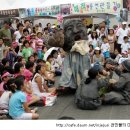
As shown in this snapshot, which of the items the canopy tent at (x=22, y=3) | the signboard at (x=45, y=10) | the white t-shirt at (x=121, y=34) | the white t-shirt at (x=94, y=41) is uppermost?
the canopy tent at (x=22, y=3)

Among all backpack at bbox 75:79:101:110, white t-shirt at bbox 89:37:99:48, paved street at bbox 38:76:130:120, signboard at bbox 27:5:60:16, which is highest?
signboard at bbox 27:5:60:16

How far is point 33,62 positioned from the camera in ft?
28.7

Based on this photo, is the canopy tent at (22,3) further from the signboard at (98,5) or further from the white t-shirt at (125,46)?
the white t-shirt at (125,46)

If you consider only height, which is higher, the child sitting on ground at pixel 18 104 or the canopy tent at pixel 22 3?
the canopy tent at pixel 22 3

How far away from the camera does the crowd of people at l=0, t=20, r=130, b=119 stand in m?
5.89

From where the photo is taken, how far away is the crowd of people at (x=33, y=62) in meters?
5.89

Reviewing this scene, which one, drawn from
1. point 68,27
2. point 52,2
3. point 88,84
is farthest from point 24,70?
point 52,2

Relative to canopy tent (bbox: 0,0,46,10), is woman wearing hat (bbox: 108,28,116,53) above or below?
below

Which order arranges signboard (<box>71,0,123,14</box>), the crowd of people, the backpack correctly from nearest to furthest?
signboard (<box>71,0,123,14</box>) < the crowd of people < the backpack

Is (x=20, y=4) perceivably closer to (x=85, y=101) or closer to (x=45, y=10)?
(x=45, y=10)

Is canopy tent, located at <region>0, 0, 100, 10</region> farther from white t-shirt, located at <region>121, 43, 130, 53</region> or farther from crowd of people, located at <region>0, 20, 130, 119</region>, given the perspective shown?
white t-shirt, located at <region>121, 43, 130, 53</region>

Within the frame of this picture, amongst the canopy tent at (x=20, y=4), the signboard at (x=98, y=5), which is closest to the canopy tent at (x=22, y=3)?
the canopy tent at (x=20, y=4)

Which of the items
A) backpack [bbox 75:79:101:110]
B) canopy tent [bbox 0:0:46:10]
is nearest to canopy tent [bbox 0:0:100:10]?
canopy tent [bbox 0:0:46:10]
